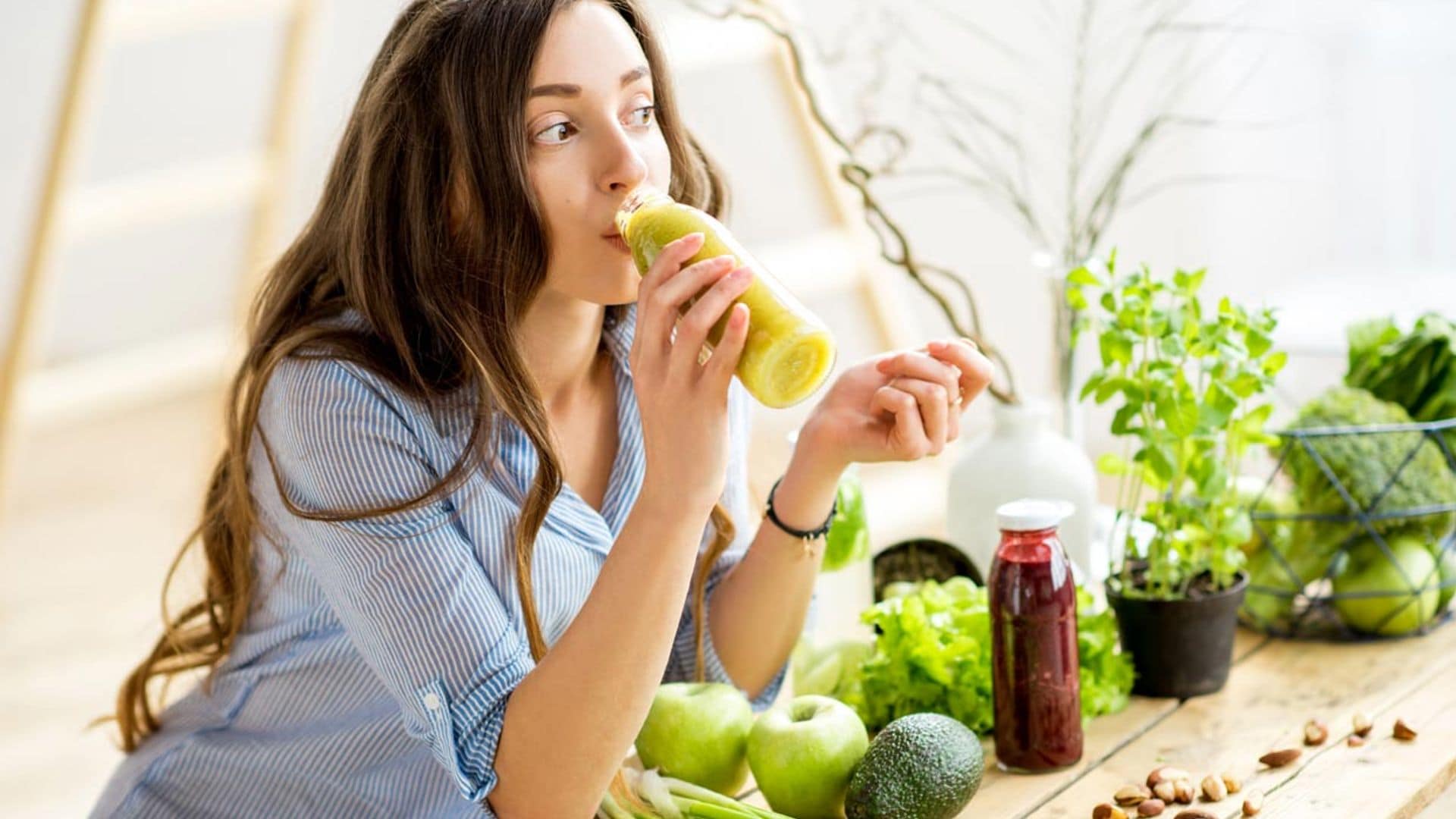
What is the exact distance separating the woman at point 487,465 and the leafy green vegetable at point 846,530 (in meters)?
0.03

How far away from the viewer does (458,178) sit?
1317mm

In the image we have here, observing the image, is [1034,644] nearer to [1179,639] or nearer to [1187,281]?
[1179,639]

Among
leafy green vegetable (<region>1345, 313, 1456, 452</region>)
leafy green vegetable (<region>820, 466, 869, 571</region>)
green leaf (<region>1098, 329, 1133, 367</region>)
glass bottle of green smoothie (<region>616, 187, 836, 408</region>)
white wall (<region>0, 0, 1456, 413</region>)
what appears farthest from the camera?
white wall (<region>0, 0, 1456, 413</region>)

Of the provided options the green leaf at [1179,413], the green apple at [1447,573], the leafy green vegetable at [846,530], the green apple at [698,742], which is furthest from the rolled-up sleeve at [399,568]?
the green apple at [1447,573]

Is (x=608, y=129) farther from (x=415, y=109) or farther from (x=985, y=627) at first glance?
(x=985, y=627)

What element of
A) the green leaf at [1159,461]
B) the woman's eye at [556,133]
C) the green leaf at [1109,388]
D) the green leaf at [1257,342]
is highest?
the woman's eye at [556,133]

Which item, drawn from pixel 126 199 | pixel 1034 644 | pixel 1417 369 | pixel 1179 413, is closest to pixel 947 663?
pixel 1034 644

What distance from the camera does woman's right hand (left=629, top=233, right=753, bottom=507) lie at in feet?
3.54

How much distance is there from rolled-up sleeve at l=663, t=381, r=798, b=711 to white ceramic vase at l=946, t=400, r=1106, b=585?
21cm

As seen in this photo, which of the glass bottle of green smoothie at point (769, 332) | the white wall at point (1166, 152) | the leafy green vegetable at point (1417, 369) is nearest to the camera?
the glass bottle of green smoothie at point (769, 332)

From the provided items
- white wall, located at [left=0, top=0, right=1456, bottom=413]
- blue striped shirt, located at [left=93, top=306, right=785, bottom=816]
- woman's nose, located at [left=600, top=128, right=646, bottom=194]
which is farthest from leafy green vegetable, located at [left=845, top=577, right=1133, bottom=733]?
white wall, located at [left=0, top=0, right=1456, bottom=413]

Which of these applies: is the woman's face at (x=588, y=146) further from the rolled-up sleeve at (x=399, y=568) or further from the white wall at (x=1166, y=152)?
the white wall at (x=1166, y=152)

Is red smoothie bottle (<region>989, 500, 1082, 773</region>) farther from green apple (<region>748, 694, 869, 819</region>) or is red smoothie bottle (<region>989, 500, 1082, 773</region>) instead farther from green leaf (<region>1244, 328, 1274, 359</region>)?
green leaf (<region>1244, 328, 1274, 359</region>)

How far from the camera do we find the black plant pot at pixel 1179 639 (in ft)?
4.70
